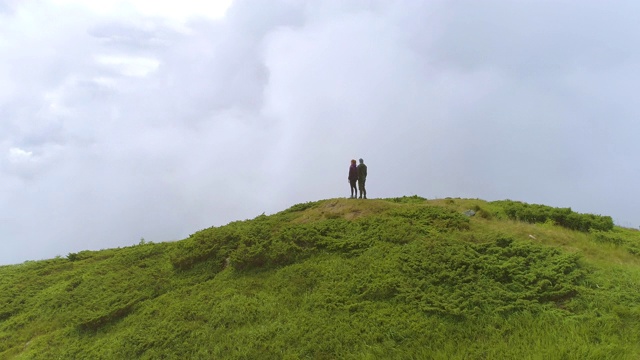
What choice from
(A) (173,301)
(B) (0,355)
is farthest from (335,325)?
(B) (0,355)

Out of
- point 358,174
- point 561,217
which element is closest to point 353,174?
point 358,174

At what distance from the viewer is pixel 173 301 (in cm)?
1295

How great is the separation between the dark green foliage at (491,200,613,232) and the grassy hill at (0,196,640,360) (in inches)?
2.4

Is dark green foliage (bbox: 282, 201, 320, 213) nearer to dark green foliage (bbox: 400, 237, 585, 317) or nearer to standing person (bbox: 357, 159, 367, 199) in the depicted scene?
standing person (bbox: 357, 159, 367, 199)

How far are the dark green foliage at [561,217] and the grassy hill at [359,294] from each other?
60mm

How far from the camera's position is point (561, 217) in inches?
713

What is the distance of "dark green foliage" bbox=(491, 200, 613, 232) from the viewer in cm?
1752

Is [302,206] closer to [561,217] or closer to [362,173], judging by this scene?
[362,173]

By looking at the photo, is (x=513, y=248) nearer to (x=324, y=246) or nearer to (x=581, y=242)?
(x=581, y=242)

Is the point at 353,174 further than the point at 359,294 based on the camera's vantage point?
Yes

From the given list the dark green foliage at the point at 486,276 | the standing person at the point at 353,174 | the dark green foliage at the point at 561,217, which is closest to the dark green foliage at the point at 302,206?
the standing person at the point at 353,174

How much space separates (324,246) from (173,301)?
4995mm

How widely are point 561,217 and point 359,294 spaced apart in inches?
460

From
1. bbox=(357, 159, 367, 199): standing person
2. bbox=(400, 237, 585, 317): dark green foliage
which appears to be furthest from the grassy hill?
bbox=(357, 159, 367, 199): standing person
